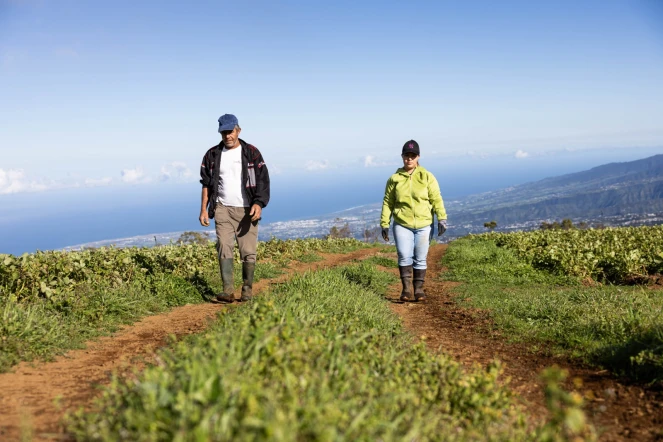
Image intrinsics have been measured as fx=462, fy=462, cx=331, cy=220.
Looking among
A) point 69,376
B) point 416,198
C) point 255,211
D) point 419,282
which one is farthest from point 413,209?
point 69,376

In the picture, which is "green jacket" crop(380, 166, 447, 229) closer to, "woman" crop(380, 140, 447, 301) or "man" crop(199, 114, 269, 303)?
"woman" crop(380, 140, 447, 301)

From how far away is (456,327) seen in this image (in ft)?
23.7

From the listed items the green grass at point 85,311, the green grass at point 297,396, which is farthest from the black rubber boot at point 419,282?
the green grass at point 297,396

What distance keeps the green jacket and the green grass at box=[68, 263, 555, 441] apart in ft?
15.9

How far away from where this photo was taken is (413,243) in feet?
30.4

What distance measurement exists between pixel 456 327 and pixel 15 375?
18.8 feet

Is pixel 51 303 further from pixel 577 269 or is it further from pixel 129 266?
pixel 577 269

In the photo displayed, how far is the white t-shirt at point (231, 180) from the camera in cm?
810

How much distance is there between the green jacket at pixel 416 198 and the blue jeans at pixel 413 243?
119 mm

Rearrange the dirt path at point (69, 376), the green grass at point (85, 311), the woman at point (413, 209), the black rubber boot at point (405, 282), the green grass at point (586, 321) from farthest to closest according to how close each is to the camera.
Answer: the black rubber boot at point (405, 282)
the woman at point (413, 209)
the green grass at point (85, 311)
the green grass at point (586, 321)
the dirt path at point (69, 376)

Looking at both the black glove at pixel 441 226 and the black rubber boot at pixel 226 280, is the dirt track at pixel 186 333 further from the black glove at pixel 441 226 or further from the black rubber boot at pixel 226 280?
the black glove at pixel 441 226

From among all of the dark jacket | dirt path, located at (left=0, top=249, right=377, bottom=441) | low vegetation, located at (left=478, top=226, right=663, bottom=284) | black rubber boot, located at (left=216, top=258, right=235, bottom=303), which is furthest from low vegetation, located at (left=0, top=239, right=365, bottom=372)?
low vegetation, located at (left=478, top=226, right=663, bottom=284)

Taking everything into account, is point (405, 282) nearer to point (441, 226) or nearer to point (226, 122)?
point (441, 226)

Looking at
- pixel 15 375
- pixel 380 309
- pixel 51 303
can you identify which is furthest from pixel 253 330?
pixel 51 303
